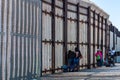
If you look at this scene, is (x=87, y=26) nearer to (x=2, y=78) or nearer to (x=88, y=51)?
(x=88, y=51)

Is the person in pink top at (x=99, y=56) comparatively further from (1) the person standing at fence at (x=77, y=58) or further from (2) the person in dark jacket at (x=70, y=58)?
(2) the person in dark jacket at (x=70, y=58)

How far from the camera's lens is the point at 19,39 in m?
9.03

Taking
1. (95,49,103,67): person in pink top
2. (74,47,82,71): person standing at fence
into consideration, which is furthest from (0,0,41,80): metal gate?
(95,49,103,67): person in pink top

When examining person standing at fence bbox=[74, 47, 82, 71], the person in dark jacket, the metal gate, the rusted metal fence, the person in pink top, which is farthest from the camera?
the person in pink top

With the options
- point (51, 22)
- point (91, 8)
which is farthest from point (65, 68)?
point (91, 8)

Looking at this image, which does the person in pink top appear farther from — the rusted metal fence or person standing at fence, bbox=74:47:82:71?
person standing at fence, bbox=74:47:82:71

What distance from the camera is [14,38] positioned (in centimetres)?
878

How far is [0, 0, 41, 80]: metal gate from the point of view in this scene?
27.5ft

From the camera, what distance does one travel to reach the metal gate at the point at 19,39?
27.5ft

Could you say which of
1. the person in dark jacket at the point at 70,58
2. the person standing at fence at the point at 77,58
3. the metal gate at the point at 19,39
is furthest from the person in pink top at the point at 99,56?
the metal gate at the point at 19,39

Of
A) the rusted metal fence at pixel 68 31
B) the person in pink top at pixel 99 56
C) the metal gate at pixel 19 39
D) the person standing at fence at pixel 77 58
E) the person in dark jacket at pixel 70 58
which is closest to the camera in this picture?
the metal gate at pixel 19 39

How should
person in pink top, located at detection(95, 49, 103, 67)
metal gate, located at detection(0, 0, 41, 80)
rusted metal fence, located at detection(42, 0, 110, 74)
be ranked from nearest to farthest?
metal gate, located at detection(0, 0, 41, 80) < rusted metal fence, located at detection(42, 0, 110, 74) < person in pink top, located at detection(95, 49, 103, 67)

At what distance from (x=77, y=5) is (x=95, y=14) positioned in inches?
231

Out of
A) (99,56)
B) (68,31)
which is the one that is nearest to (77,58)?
(68,31)
